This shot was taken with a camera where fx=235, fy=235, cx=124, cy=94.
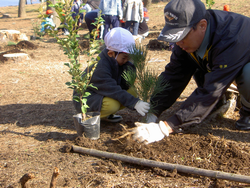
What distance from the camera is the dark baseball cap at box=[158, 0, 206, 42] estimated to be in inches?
76.7

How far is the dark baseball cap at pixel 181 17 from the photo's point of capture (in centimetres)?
195

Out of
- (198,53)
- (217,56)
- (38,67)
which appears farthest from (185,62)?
(38,67)

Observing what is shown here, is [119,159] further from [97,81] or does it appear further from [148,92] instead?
[97,81]

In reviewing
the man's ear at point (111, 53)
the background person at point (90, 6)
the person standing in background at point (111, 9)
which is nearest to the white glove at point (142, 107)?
the man's ear at point (111, 53)

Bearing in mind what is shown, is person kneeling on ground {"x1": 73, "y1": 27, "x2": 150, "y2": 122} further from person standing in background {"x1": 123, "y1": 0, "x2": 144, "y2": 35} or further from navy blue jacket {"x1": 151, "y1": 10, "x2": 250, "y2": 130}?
person standing in background {"x1": 123, "y1": 0, "x2": 144, "y2": 35}

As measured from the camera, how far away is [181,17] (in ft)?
6.38

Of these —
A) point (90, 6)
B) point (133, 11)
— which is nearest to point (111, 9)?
point (133, 11)

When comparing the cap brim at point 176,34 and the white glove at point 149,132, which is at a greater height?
the cap brim at point 176,34

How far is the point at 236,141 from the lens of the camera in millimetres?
2385

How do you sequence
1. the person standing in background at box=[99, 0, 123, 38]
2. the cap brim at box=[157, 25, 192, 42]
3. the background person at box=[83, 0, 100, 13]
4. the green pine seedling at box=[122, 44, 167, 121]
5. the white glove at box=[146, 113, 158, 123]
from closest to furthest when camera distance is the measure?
the cap brim at box=[157, 25, 192, 42], the green pine seedling at box=[122, 44, 167, 121], the white glove at box=[146, 113, 158, 123], the person standing in background at box=[99, 0, 123, 38], the background person at box=[83, 0, 100, 13]

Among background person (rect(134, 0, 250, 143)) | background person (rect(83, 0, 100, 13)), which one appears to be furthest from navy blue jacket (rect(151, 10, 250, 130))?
background person (rect(83, 0, 100, 13))

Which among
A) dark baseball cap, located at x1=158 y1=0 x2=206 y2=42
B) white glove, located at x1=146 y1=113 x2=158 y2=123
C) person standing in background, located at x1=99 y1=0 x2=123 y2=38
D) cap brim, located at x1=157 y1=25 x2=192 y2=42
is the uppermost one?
person standing in background, located at x1=99 y1=0 x2=123 y2=38

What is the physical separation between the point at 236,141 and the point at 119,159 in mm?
1225

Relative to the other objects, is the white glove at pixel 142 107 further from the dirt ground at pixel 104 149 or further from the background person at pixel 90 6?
the background person at pixel 90 6
